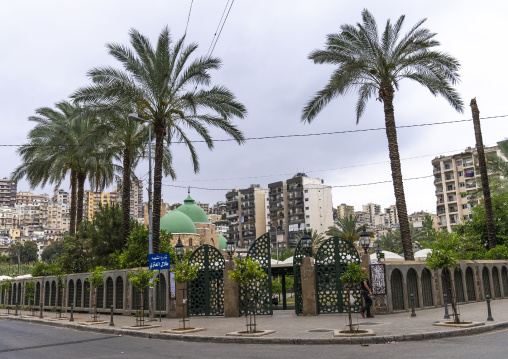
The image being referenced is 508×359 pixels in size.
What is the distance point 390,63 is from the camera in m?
20.3

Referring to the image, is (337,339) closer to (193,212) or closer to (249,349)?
(249,349)

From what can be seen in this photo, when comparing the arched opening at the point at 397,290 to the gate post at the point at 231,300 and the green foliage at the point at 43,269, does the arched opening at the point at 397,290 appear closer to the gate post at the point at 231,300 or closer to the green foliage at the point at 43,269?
the gate post at the point at 231,300

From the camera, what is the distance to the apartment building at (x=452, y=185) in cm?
8362

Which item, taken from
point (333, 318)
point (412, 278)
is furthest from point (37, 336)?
point (412, 278)

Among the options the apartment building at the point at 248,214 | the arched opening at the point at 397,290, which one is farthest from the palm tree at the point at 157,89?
the apartment building at the point at 248,214

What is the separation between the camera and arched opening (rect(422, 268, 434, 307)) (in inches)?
709

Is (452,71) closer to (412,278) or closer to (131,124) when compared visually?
(412,278)

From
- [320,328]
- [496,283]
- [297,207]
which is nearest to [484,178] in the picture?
[496,283]

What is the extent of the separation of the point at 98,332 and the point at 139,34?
1302cm

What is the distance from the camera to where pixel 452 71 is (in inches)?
812

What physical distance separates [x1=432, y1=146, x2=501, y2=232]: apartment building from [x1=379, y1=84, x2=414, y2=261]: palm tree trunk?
2698 inches

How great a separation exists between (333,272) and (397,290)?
7.71 ft

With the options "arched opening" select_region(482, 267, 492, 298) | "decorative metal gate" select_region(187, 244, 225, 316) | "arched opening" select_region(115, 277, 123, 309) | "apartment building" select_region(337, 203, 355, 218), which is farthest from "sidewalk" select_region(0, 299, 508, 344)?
"apartment building" select_region(337, 203, 355, 218)

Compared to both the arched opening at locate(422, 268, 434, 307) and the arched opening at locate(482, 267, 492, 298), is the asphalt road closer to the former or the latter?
the arched opening at locate(422, 268, 434, 307)
